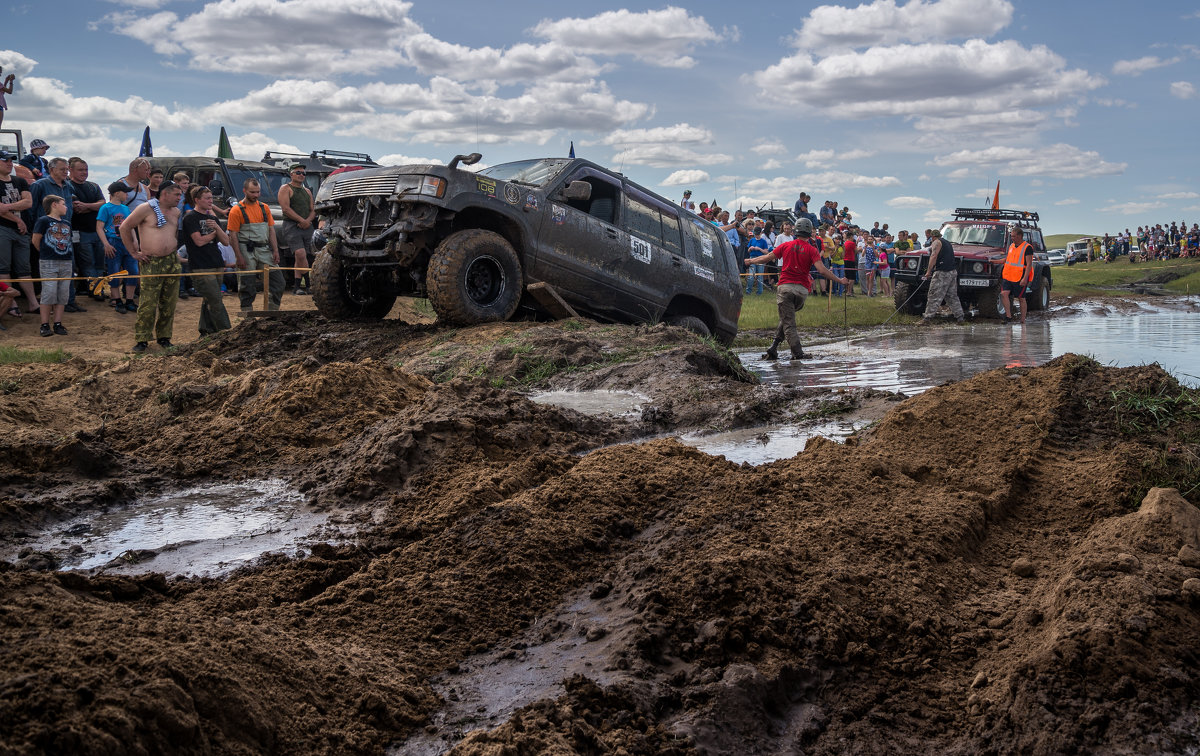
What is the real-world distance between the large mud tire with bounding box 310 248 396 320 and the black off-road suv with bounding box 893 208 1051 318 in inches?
458

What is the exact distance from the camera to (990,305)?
19922mm

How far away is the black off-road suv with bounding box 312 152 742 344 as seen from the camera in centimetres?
995

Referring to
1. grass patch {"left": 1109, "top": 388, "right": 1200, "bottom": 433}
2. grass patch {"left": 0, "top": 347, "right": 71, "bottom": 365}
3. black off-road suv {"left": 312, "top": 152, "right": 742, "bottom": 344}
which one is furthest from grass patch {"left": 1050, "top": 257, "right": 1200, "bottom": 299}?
grass patch {"left": 0, "top": 347, "right": 71, "bottom": 365}

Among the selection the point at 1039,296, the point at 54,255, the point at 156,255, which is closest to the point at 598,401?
the point at 156,255

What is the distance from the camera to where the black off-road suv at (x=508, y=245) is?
32.6 feet

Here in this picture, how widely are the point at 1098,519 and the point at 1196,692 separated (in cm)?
173

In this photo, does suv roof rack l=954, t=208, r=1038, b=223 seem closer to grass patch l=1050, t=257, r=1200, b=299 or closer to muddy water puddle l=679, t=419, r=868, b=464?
grass patch l=1050, t=257, r=1200, b=299

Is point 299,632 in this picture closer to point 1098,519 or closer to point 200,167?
point 1098,519

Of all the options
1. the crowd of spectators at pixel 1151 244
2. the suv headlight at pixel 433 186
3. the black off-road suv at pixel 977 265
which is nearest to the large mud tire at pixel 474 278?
the suv headlight at pixel 433 186

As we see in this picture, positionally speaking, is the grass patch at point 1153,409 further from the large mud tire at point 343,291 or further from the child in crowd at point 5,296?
the child in crowd at point 5,296

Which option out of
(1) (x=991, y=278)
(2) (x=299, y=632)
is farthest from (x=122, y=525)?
(1) (x=991, y=278)

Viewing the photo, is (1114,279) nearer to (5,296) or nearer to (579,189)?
(579,189)

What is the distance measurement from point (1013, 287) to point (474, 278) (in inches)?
528

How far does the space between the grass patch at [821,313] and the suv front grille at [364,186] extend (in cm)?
767
